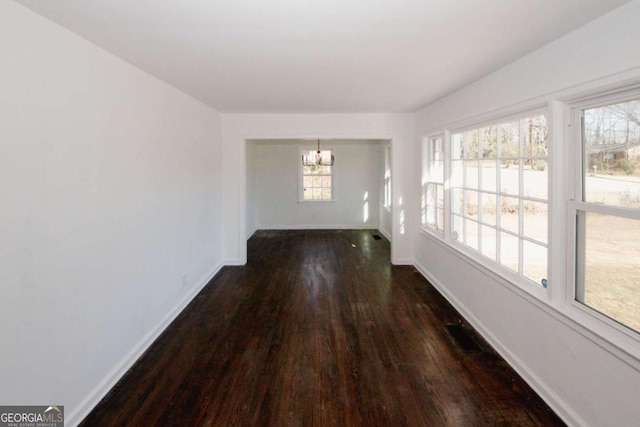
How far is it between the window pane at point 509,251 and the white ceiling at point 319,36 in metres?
1.44

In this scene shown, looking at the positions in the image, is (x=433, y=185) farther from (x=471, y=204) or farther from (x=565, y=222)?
(x=565, y=222)

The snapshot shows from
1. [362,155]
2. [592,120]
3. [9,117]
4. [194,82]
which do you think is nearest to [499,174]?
[592,120]

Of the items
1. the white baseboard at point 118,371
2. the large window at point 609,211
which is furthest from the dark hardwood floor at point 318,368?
the large window at point 609,211

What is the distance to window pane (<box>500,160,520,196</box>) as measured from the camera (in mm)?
2715

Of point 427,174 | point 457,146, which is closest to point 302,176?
point 427,174

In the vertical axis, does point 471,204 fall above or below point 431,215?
above

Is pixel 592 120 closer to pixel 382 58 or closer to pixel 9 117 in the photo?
pixel 382 58

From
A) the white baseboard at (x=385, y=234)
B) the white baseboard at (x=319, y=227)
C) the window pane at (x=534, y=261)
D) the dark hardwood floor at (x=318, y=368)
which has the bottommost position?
the dark hardwood floor at (x=318, y=368)

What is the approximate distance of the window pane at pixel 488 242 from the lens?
308 cm

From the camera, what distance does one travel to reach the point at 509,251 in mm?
2826

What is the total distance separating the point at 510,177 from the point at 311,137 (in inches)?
120

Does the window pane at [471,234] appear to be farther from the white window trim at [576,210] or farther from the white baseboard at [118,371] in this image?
the white baseboard at [118,371]

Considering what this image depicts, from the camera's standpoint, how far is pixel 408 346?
2871 mm

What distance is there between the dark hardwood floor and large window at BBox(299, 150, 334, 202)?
14.7 ft
